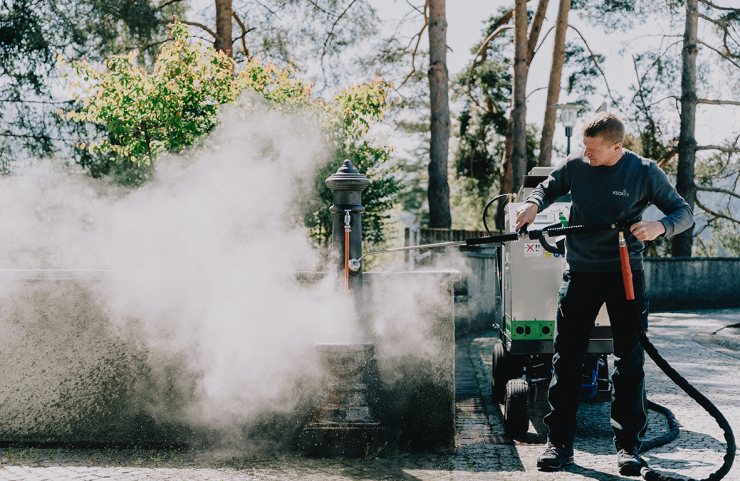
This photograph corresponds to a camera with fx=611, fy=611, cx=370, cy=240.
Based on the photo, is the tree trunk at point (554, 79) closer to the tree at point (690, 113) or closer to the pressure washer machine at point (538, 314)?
the tree at point (690, 113)

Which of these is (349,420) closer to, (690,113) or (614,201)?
(614,201)

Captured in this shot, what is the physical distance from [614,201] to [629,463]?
1.33 m

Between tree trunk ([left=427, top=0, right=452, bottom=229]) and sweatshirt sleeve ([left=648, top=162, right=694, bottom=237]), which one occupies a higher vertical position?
tree trunk ([left=427, top=0, right=452, bottom=229])

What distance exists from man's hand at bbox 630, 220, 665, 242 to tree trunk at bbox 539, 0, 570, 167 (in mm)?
14591

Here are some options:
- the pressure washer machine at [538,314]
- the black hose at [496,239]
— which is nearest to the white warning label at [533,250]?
the pressure washer machine at [538,314]

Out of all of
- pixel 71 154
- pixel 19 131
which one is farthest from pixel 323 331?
pixel 19 131

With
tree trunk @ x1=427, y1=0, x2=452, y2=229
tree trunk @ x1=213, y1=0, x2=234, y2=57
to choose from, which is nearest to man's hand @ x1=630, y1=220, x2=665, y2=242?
tree trunk @ x1=427, y1=0, x2=452, y2=229

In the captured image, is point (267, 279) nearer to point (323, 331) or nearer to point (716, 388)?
point (323, 331)

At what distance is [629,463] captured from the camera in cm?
309

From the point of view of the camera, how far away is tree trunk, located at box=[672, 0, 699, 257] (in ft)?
53.6

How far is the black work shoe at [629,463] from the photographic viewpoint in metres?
3.09

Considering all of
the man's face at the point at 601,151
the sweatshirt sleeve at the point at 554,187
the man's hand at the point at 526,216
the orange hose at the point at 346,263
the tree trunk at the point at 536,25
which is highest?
the tree trunk at the point at 536,25

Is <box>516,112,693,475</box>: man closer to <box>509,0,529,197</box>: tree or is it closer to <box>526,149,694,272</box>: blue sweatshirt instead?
<box>526,149,694,272</box>: blue sweatshirt

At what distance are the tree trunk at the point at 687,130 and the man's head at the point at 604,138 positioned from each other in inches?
591
